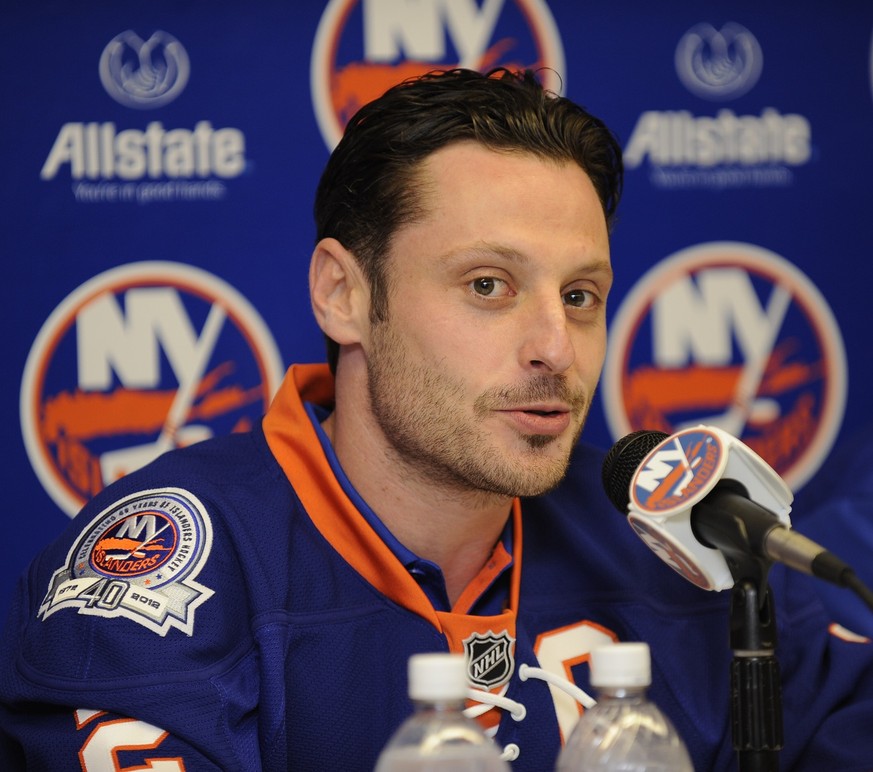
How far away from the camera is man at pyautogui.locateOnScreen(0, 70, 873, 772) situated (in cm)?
119

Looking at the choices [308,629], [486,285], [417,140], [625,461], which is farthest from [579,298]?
[308,629]

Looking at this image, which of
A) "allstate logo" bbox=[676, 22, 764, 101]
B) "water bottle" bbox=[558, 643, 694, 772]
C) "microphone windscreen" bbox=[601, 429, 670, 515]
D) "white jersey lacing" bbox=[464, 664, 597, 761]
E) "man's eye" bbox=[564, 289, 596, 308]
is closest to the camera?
"water bottle" bbox=[558, 643, 694, 772]

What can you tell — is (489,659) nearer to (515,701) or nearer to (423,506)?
(515,701)

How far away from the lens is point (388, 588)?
137 centimetres

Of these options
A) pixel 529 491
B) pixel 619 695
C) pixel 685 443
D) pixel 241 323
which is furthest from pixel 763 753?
pixel 241 323

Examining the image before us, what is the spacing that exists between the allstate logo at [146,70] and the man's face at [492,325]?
1.76 feet

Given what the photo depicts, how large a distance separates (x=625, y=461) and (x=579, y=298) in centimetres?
38

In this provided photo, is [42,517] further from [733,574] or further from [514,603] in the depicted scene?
[733,574]

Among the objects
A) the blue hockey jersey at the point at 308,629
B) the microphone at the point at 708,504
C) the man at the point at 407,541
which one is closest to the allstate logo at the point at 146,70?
the man at the point at 407,541

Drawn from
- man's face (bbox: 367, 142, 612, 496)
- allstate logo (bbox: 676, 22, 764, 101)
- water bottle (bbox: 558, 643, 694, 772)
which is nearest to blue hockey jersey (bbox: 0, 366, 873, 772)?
man's face (bbox: 367, 142, 612, 496)

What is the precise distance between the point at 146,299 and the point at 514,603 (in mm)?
730

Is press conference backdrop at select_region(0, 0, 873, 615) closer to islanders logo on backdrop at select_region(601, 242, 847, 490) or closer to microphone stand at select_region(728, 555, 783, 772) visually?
islanders logo on backdrop at select_region(601, 242, 847, 490)

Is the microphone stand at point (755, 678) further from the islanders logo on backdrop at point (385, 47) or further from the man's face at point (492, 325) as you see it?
the islanders logo on backdrop at point (385, 47)

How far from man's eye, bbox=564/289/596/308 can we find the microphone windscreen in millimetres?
336
